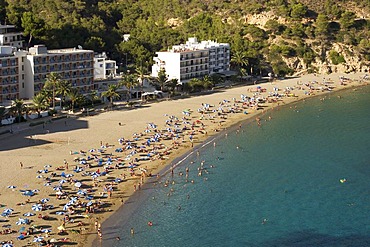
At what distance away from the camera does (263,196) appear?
48.8 m

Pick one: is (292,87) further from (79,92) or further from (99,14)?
(99,14)

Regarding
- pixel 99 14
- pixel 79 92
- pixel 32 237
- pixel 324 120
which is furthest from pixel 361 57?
pixel 32 237

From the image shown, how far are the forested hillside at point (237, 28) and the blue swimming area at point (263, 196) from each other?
40.0 meters

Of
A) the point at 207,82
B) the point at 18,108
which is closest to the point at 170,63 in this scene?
the point at 207,82

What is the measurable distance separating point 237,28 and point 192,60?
85.6 feet

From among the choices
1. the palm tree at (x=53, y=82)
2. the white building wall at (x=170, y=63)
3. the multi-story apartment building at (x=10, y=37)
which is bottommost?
the palm tree at (x=53, y=82)

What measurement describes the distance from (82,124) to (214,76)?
105 feet

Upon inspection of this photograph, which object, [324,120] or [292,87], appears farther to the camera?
[292,87]

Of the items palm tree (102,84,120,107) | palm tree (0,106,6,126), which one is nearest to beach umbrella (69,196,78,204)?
palm tree (0,106,6,126)

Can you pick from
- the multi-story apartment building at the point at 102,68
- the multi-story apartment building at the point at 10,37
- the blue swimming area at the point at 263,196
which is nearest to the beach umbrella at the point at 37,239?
the blue swimming area at the point at 263,196

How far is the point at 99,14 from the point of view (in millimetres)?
121938

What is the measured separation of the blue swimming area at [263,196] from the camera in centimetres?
4081

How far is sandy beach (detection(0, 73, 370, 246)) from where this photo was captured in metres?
41.6

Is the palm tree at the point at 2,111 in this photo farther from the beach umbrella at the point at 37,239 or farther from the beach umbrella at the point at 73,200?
the beach umbrella at the point at 37,239
